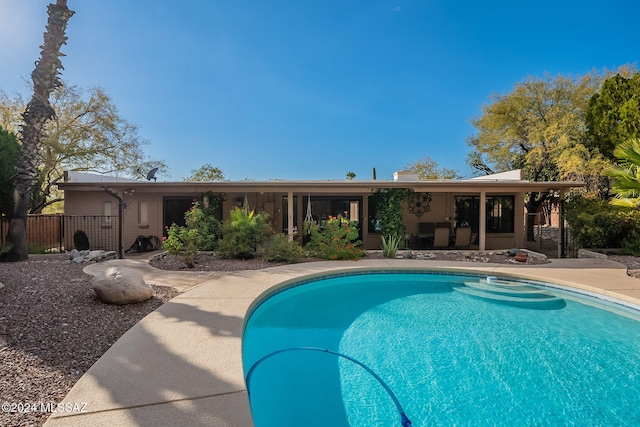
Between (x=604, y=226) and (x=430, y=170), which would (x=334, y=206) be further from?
(x=430, y=170)

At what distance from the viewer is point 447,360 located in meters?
3.93

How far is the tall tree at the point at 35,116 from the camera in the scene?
7.63 metres

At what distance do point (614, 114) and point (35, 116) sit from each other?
20614mm

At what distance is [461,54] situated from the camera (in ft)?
53.6

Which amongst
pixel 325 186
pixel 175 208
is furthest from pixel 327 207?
pixel 175 208

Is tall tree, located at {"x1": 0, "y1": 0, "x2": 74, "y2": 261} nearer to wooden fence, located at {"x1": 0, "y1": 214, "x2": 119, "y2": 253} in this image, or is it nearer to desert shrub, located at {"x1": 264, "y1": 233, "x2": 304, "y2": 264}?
wooden fence, located at {"x1": 0, "y1": 214, "x2": 119, "y2": 253}

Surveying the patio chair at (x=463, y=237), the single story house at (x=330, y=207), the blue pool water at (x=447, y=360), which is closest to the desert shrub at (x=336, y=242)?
the single story house at (x=330, y=207)

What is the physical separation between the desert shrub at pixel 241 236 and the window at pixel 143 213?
17.3 feet

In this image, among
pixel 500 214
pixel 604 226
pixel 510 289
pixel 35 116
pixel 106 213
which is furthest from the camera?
pixel 500 214

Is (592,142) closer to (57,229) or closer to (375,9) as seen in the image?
(375,9)

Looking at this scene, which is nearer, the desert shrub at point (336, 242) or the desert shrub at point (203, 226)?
the desert shrub at point (203, 226)

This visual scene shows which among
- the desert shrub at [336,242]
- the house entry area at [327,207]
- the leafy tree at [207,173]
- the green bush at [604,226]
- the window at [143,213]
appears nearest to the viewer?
the desert shrub at [336,242]

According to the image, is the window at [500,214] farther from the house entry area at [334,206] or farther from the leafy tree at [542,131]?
the house entry area at [334,206]

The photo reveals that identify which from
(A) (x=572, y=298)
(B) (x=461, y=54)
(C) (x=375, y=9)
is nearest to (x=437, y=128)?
(B) (x=461, y=54)
